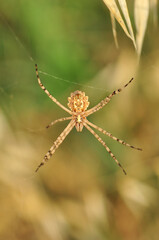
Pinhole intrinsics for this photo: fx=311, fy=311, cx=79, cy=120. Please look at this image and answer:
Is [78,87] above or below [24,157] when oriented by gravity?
above

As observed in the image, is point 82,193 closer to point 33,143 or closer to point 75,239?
point 75,239

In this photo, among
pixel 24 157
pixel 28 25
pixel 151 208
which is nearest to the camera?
pixel 28 25

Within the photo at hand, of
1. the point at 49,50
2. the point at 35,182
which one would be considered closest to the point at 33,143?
the point at 35,182

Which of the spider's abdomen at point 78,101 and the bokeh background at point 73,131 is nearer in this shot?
the spider's abdomen at point 78,101

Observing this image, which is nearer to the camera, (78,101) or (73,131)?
(78,101)

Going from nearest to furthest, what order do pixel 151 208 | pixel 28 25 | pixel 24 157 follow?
1. pixel 28 25
2. pixel 24 157
3. pixel 151 208
